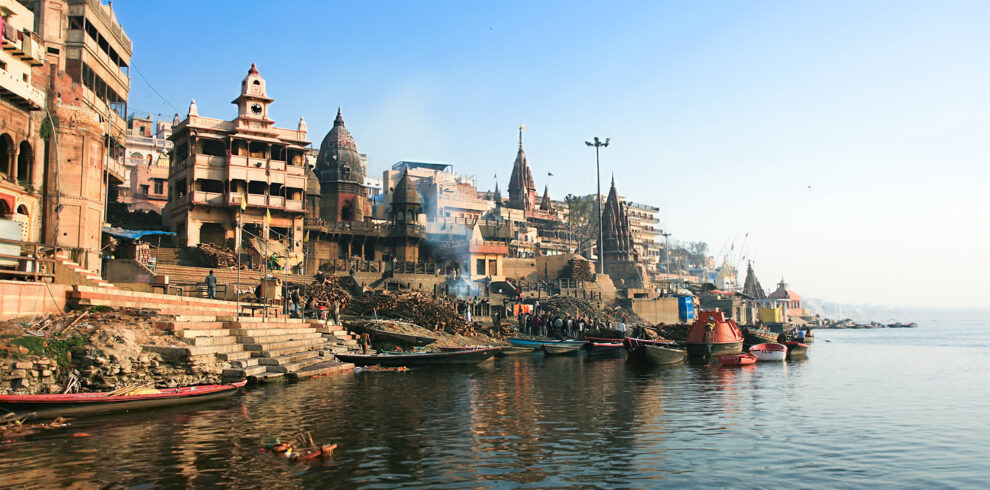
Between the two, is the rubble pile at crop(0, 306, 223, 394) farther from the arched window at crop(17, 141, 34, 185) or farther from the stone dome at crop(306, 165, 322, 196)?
the stone dome at crop(306, 165, 322, 196)

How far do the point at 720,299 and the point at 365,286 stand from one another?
50.7 meters

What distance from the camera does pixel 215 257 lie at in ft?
136

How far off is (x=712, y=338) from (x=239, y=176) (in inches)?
1195

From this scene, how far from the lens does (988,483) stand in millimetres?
12117

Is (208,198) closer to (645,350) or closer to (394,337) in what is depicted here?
(394,337)

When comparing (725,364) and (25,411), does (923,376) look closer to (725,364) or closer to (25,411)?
(725,364)

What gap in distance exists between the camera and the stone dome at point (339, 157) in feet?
201

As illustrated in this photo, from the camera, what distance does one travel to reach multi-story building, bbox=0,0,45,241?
24.5 m

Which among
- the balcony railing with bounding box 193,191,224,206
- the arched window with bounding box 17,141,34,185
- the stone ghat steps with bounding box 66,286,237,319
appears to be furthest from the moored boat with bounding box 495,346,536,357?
the arched window with bounding box 17,141,34,185

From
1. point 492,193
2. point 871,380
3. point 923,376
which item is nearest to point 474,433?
point 871,380

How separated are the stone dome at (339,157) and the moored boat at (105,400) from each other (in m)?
44.9

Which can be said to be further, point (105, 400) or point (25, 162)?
point (25, 162)

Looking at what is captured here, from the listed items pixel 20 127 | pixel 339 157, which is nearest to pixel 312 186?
pixel 339 157

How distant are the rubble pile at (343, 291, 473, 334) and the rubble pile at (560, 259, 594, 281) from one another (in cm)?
2651
